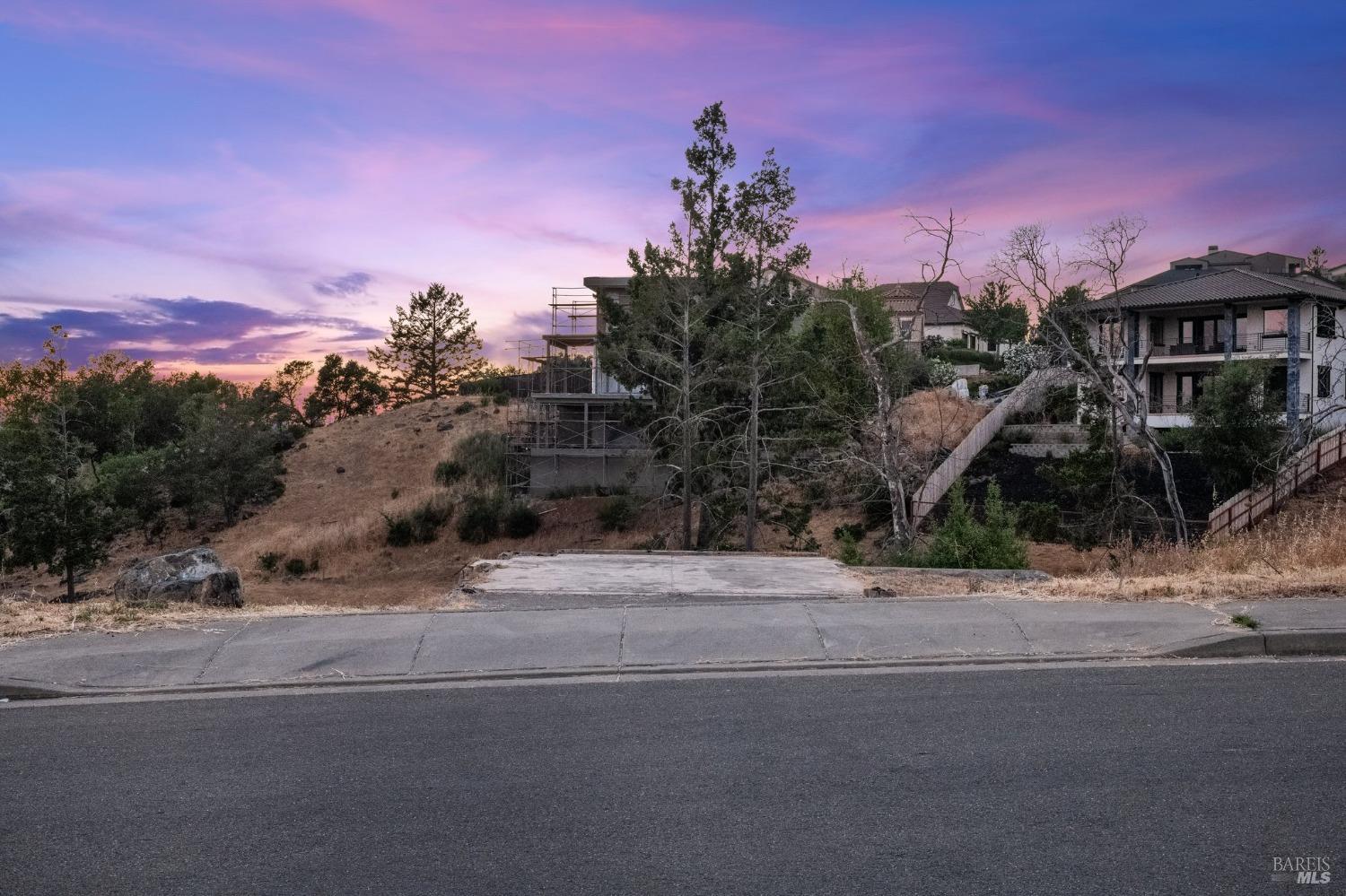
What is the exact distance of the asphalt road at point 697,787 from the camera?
4746mm

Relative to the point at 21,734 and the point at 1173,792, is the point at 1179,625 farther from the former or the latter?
the point at 21,734

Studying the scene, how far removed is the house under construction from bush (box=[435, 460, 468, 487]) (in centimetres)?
446

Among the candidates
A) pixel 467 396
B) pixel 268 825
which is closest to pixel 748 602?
pixel 268 825

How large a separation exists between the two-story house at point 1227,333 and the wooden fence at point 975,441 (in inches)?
262

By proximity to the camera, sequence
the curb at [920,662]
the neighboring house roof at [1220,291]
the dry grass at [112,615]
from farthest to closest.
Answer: the neighboring house roof at [1220,291] < the dry grass at [112,615] < the curb at [920,662]

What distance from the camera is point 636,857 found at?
4.89 meters

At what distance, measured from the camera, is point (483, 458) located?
2015 inches

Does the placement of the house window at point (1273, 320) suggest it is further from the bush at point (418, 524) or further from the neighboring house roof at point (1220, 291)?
the bush at point (418, 524)

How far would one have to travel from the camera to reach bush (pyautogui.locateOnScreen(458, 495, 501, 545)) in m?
42.3

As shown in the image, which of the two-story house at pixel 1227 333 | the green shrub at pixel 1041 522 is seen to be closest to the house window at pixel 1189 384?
the two-story house at pixel 1227 333

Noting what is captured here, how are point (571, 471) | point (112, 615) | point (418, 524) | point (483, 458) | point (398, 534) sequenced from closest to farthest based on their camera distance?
point (112, 615)
point (398, 534)
point (418, 524)
point (571, 471)
point (483, 458)

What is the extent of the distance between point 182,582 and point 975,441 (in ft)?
105

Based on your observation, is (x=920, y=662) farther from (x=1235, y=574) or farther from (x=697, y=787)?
(x=1235, y=574)

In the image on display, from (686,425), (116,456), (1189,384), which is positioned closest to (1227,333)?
(1189,384)
